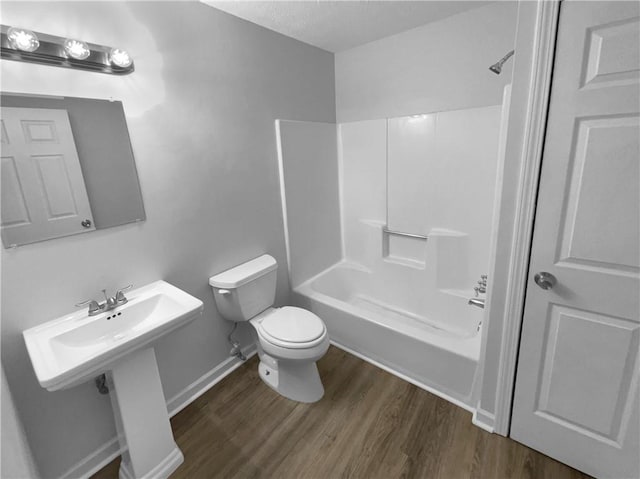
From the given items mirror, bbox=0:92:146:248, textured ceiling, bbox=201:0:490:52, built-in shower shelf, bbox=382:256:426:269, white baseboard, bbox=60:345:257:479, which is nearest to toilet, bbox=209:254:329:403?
white baseboard, bbox=60:345:257:479

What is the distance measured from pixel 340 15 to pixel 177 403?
8.34 ft

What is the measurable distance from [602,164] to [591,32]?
0.44m

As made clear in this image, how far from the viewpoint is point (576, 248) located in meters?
1.18

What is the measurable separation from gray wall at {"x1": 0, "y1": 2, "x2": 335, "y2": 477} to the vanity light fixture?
4 cm

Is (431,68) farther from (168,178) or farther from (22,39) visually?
(22,39)

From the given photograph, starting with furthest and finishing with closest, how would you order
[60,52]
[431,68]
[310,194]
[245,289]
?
[310,194] → [431,68] → [245,289] → [60,52]

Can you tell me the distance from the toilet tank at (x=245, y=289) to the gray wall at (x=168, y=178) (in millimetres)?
81

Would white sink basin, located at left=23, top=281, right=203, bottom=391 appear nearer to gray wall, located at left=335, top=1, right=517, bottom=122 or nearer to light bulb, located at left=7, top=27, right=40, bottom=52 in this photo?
light bulb, located at left=7, top=27, right=40, bottom=52

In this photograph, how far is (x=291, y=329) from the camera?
1.79m

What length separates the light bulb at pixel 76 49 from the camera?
1.17 metres

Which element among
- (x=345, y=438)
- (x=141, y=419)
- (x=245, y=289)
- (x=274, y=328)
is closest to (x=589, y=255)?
(x=345, y=438)

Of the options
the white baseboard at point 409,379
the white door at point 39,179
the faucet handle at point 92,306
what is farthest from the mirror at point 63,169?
the white baseboard at point 409,379

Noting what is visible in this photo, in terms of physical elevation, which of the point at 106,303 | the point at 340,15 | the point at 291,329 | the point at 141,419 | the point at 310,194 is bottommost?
the point at 141,419

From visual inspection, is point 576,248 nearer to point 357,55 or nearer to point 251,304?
point 251,304
